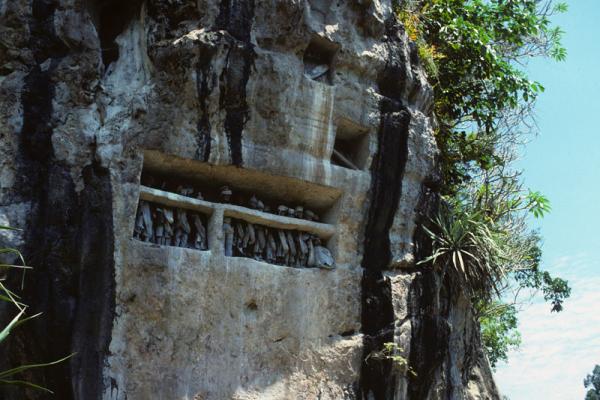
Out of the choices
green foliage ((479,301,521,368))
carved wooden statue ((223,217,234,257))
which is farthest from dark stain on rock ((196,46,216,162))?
green foliage ((479,301,521,368))

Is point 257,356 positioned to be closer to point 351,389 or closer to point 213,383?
point 213,383

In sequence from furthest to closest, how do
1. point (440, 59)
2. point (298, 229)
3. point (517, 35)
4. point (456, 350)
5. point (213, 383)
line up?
point (517, 35) → point (440, 59) → point (456, 350) → point (298, 229) → point (213, 383)

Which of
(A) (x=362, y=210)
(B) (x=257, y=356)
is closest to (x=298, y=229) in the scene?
(A) (x=362, y=210)

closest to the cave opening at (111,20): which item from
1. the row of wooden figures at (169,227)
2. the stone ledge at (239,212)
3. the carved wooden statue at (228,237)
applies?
the stone ledge at (239,212)

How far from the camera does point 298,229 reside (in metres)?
8.88

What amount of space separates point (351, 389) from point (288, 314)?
112 centimetres

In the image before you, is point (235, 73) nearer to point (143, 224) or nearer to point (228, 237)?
point (228, 237)

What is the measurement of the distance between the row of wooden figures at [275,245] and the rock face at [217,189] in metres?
0.11

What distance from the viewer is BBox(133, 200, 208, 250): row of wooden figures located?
7727mm

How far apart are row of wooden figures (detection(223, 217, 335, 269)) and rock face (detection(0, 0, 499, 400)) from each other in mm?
109

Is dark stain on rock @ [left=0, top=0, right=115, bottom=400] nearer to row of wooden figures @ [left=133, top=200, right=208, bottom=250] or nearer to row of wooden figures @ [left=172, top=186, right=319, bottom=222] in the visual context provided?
row of wooden figures @ [left=133, top=200, right=208, bottom=250]

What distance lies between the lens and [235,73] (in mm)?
8156

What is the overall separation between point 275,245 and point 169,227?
130 cm

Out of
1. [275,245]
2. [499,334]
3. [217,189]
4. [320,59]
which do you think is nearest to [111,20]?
[217,189]
